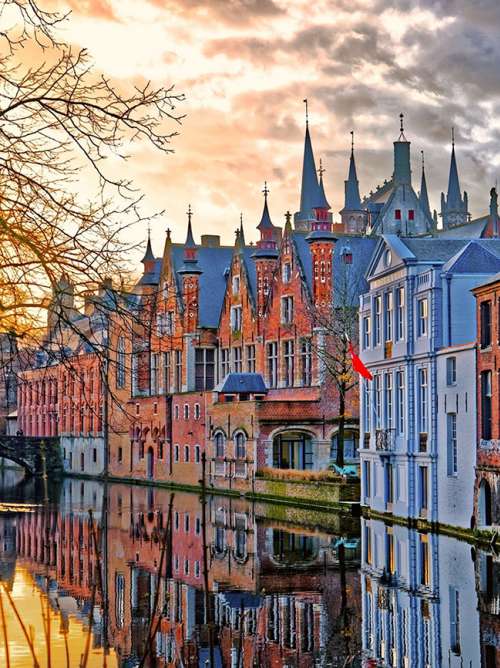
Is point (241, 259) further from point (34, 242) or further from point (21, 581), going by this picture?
point (34, 242)

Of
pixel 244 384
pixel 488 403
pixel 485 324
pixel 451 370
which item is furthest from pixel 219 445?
pixel 485 324

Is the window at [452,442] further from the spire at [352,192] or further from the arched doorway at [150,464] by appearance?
the spire at [352,192]

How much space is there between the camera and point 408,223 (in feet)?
297

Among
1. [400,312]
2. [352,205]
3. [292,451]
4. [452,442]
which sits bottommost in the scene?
[292,451]

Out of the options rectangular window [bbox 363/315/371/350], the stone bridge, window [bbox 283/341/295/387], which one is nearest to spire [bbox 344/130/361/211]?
the stone bridge

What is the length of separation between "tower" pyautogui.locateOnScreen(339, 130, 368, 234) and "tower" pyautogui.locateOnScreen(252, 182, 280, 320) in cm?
4146

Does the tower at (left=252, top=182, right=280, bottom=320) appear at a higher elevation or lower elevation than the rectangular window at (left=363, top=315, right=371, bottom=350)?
higher

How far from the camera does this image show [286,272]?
211 feet

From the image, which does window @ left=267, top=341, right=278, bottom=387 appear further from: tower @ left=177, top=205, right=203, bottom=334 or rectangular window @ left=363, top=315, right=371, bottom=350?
rectangular window @ left=363, top=315, right=371, bottom=350

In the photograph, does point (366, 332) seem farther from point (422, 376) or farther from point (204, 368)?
point (204, 368)

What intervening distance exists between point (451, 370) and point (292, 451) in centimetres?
2165

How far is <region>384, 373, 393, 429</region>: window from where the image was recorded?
45.1 m

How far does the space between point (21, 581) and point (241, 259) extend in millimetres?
43229

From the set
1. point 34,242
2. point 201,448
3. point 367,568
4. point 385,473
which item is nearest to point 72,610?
point 367,568
